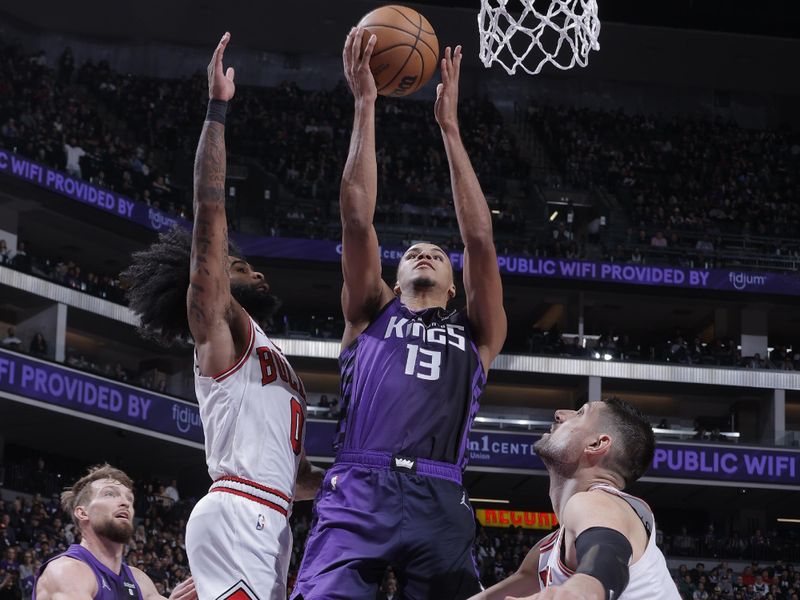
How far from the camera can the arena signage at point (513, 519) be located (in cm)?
3036

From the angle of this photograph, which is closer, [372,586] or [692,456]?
[372,586]

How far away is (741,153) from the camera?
119 ft

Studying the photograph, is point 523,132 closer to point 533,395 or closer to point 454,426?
point 533,395

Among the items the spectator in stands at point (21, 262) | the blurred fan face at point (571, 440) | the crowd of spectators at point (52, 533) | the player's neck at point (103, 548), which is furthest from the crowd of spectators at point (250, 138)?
the blurred fan face at point (571, 440)

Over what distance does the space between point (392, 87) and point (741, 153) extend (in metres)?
32.6

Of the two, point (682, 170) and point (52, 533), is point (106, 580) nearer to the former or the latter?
point (52, 533)

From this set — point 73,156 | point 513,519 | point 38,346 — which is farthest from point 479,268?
point 513,519

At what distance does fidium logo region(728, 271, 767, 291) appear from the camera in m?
31.1

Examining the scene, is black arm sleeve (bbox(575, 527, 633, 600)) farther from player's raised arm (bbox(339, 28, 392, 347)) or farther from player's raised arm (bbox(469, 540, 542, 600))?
player's raised arm (bbox(339, 28, 392, 347))

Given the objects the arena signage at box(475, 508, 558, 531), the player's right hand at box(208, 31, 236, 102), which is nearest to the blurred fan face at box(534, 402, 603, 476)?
the player's right hand at box(208, 31, 236, 102)

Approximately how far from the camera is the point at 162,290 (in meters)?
5.48

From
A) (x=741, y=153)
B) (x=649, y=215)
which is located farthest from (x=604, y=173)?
(x=741, y=153)

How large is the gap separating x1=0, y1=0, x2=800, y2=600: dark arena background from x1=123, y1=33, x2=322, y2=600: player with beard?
1691cm

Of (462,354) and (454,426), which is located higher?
(462,354)
